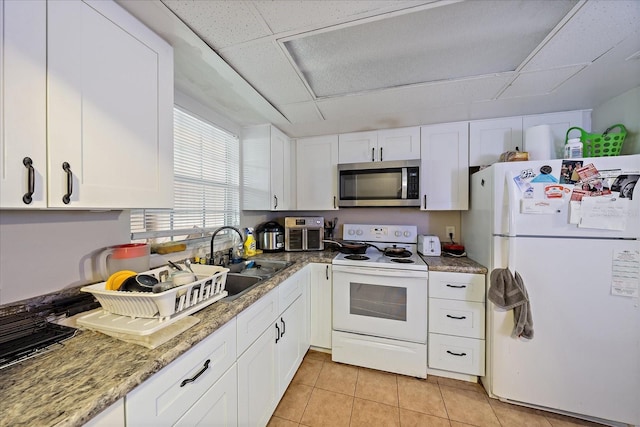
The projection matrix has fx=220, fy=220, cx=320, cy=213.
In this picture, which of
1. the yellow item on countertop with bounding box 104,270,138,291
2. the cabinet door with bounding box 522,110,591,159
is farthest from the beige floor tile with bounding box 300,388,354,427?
the cabinet door with bounding box 522,110,591,159

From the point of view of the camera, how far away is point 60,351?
2.22 feet

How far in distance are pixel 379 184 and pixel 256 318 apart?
1.62 metres

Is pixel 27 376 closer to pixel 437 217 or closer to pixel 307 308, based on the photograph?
pixel 307 308

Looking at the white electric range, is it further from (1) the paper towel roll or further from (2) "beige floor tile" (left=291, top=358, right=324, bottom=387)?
(1) the paper towel roll

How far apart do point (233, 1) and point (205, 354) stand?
1375 mm

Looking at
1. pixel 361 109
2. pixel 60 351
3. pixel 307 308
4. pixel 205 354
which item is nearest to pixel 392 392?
pixel 307 308

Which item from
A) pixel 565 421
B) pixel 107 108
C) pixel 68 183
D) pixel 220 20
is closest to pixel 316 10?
pixel 220 20

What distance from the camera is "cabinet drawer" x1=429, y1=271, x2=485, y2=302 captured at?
1646mm

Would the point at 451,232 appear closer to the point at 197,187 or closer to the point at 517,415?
the point at 517,415

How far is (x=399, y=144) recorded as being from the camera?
2205 mm

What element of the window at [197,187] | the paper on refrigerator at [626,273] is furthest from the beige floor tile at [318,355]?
the paper on refrigerator at [626,273]

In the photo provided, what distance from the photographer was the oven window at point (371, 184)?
7.04 ft

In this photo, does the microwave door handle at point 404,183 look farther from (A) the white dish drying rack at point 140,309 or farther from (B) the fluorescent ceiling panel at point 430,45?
(A) the white dish drying rack at point 140,309

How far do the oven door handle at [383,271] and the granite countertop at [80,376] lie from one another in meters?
1.19
